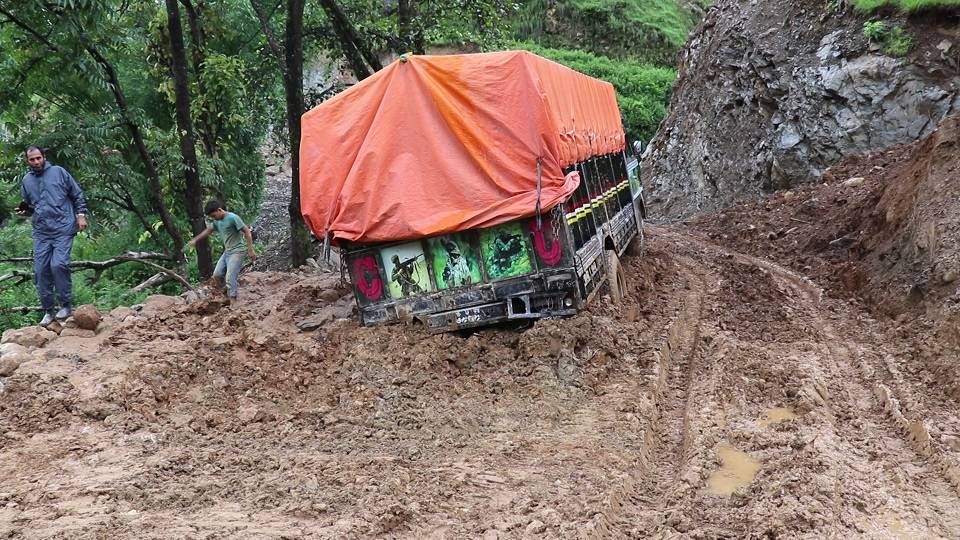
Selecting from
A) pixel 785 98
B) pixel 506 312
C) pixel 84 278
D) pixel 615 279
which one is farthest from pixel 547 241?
pixel 785 98

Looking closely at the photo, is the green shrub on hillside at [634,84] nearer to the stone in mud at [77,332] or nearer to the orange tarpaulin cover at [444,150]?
the orange tarpaulin cover at [444,150]

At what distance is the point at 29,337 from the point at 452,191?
13.5ft

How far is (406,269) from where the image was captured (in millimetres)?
7418

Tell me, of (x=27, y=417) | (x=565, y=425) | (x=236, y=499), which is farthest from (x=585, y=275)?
(x=27, y=417)

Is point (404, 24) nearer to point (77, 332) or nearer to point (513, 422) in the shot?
point (77, 332)

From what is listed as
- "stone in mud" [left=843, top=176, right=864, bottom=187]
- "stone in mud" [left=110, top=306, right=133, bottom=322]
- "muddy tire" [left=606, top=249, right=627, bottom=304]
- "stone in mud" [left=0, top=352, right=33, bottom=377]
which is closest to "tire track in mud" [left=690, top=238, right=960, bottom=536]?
"muddy tire" [left=606, top=249, right=627, bottom=304]

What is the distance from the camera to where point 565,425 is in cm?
590

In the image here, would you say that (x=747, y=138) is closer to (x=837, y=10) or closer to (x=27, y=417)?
(x=837, y=10)

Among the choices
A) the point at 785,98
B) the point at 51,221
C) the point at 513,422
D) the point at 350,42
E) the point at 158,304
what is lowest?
the point at 513,422

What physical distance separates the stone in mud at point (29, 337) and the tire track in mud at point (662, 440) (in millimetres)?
5522

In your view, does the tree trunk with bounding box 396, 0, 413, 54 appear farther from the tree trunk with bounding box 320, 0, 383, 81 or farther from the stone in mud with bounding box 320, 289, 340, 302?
the stone in mud with bounding box 320, 289, 340, 302

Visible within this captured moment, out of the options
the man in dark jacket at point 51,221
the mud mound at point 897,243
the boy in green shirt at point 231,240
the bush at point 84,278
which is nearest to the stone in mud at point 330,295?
the boy in green shirt at point 231,240

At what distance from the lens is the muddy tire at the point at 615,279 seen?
27.6 ft

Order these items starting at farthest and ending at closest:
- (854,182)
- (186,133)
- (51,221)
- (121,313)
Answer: (854,182), (186,133), (121,313), (51,221)
